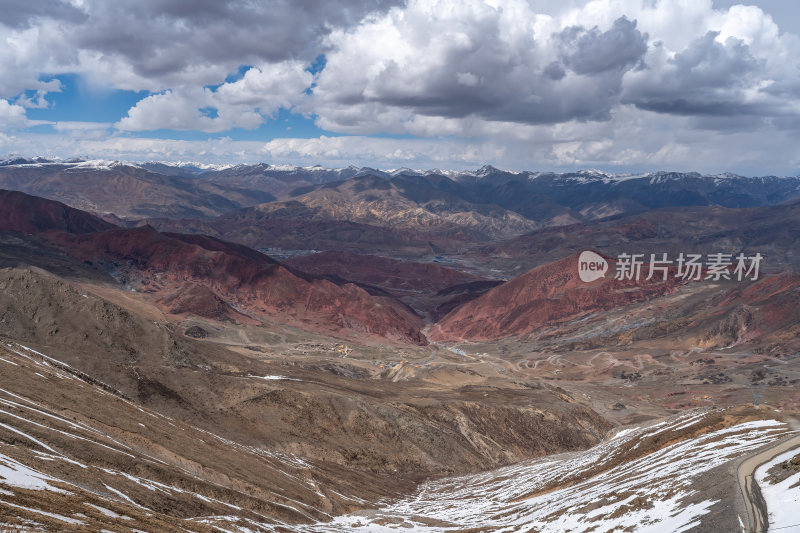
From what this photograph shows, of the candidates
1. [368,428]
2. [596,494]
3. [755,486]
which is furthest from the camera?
[368,428]

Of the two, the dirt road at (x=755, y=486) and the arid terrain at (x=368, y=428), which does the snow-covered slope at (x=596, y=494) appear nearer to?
the arid terrain at (x=368, y=428)

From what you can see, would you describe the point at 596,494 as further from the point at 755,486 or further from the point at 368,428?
the point at 368,428

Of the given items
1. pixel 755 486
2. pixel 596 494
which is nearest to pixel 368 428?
pixel 596 494

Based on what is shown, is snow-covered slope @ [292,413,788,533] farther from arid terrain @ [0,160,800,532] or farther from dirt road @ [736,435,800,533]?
dirt road @ [736,435,800,533]

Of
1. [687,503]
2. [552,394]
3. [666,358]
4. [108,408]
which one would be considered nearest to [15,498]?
[108,408]

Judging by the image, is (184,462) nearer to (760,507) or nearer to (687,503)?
(687,503)

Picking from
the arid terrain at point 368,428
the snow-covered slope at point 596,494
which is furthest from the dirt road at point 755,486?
the snow-covered slope at point 596,494

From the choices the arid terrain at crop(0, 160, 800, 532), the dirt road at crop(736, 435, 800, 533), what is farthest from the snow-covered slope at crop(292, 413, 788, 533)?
the dirt road at crop(736, 435, 800, 533)

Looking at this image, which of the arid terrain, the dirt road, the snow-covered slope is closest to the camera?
the dirt road
